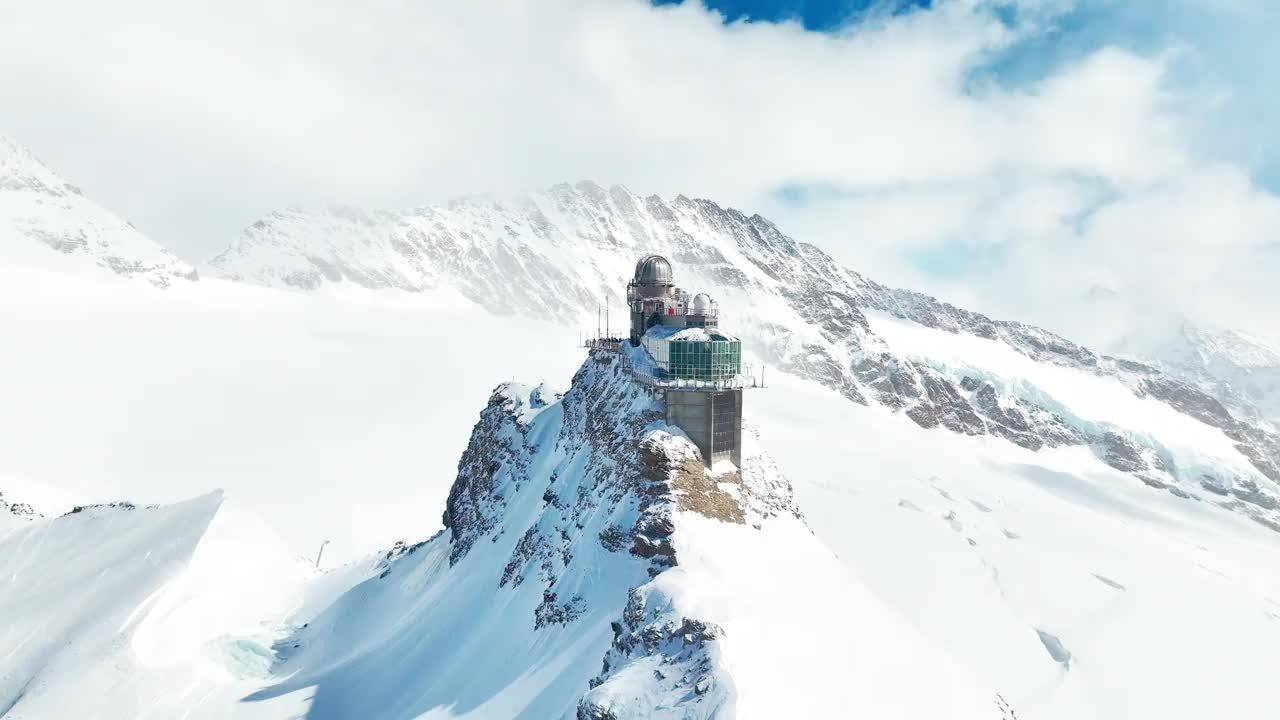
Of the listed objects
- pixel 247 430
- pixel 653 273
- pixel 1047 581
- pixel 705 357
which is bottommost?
pixel 1047 581

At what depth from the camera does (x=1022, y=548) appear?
104438 mm

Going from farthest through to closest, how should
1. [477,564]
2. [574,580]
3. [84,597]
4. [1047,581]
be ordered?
[1047,581], [84,597], [477,564], [574,580]

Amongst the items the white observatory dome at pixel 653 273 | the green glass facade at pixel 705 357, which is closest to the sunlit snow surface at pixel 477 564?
the green glass facade at pixel 705 357

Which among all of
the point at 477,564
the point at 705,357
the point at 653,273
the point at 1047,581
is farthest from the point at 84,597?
the point at 1047,581

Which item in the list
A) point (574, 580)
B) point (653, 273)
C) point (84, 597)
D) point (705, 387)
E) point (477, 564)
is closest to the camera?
point (574, 580)

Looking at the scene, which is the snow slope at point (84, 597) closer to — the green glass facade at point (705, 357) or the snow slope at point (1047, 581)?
the green glass facade at point (705, 357)

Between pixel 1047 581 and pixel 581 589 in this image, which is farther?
pixel 1047 581

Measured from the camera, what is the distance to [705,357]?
4634 centimetres

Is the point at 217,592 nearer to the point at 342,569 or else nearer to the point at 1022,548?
the point at 342,569

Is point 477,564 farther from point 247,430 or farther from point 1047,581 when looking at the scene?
point 247,430

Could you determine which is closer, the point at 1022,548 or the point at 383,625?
the point at 383,625

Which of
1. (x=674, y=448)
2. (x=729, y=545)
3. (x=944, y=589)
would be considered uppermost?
(x=674, y=448)

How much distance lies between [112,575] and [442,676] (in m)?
42.4

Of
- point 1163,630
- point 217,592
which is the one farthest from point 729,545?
point 1163,630
